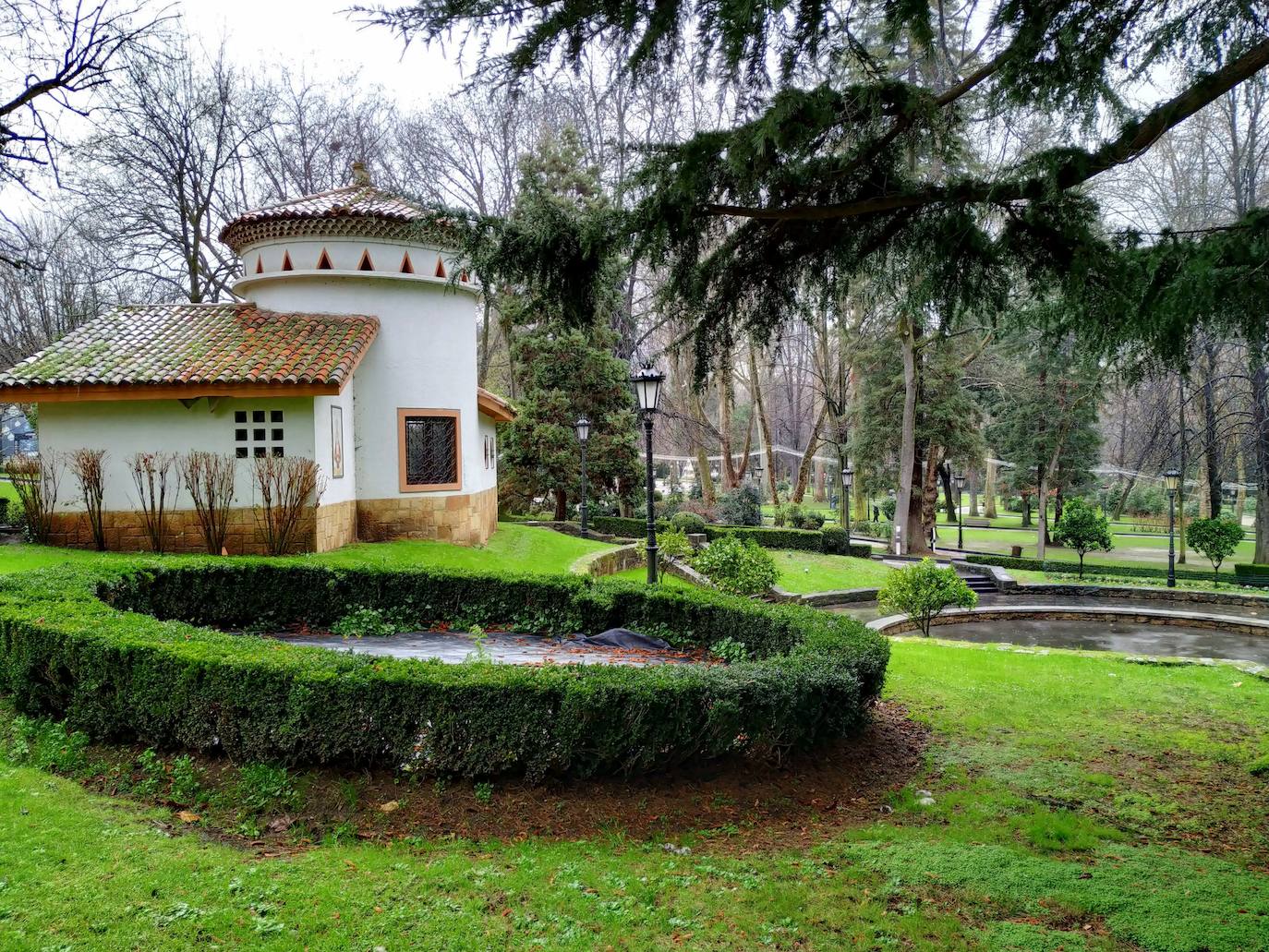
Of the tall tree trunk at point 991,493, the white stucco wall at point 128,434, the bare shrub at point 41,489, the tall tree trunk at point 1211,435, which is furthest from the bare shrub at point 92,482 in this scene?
the tall tree trunk at point 991,493

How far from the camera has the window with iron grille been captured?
52.5 feet

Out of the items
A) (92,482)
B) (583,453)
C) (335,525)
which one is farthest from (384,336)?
(583,453)

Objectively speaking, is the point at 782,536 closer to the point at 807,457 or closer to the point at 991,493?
the point at 807,457

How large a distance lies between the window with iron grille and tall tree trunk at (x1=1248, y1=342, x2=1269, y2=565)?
19399 mm

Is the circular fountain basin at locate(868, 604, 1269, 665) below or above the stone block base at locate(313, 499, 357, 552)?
below

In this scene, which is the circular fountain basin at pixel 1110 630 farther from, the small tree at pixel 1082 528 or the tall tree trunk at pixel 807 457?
the tall tree trunk at pixel 807 457

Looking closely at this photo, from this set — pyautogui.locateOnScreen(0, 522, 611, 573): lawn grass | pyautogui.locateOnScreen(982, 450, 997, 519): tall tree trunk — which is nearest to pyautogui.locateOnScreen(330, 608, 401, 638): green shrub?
pyautogui.locateOnScreen(0, 522, 611, 573): lawn grass

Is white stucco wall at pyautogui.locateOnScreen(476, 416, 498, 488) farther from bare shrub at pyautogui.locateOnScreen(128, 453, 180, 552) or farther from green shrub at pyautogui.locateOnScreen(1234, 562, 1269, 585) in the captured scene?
green shrub at pyautogui.locateOnScreen(1234, 562, 1269, 585)

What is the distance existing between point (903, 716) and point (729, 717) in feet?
8.59

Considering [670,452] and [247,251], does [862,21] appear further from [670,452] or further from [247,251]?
[670,452]

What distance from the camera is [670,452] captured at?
5516 cm

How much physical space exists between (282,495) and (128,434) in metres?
2.65

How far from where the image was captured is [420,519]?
16.2 meters

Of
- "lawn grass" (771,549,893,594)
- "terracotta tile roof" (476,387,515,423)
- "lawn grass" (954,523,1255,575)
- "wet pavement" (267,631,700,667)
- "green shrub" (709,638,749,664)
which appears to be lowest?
"lawn grass" (954,523,1255,575)
